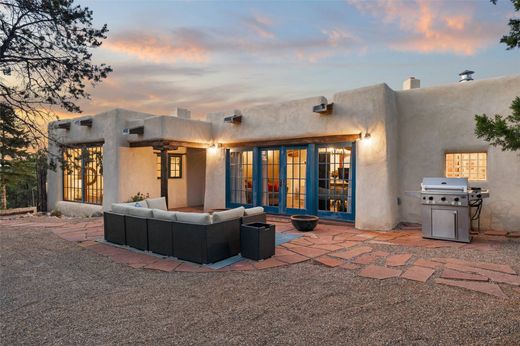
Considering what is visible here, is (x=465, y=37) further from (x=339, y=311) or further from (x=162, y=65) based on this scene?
(x=162, y=65)

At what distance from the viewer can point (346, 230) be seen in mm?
7727

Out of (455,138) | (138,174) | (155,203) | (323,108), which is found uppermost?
(323,108)

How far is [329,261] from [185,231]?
2.54m

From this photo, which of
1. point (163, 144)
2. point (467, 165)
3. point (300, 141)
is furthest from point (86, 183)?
point (467, 165)

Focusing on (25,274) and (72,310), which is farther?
(25,274)

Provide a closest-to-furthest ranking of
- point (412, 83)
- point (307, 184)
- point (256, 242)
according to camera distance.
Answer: point (256, 242)
point (307, 184)
point (412, 83)

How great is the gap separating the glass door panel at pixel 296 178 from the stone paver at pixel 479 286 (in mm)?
→ 5279

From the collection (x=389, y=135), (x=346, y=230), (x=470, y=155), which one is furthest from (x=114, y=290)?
(x=470, y=155)

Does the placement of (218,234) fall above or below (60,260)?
above

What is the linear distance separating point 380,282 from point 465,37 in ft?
26.4

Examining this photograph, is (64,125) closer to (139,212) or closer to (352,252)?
(139,212)

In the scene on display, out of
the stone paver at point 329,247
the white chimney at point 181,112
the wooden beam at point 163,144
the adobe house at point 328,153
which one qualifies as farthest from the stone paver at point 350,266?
the white chimney at point 181,112

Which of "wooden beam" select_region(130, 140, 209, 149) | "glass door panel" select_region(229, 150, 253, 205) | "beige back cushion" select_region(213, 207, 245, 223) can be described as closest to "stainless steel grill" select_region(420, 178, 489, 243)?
"beige back cushion" select_region(213, 207, 245, 223)

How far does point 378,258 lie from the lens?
5.25 meters
